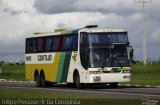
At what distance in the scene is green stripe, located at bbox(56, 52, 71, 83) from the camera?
40372 millimetres

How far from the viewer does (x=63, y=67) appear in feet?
135

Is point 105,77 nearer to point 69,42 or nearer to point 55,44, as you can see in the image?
point 69,42

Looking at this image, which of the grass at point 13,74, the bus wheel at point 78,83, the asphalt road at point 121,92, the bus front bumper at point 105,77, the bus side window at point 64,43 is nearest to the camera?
the asphalt road at point 121,92

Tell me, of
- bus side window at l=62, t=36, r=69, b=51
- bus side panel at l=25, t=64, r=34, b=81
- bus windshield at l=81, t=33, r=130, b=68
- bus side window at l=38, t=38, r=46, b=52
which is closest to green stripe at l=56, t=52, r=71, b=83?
bus side window at l=62, t=36, r=69, b=51

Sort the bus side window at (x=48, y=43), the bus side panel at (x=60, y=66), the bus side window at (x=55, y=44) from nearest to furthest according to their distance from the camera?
1. the bus side panel at (x=60, y=66)
2. the bus side window at (x=55, y=44)
3. the bus side window at (x=48, y=43)

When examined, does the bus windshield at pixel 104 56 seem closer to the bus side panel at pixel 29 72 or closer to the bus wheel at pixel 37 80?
the bus wheel at pixel 37 80

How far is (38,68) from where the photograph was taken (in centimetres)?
4503

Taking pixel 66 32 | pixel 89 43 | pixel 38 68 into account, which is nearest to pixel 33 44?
pixel 38 68

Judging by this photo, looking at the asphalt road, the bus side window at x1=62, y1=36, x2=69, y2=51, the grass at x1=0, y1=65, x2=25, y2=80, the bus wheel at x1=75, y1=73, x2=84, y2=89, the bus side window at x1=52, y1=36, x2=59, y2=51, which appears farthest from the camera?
the grass at x1=0, y1=65, x2=25, y2=80

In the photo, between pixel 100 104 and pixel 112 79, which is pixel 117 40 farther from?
pixel 100 104

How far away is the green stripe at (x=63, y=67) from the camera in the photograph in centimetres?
4037

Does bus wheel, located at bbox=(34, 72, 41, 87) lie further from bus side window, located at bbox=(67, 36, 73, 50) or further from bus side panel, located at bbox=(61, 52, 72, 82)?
bus side window, located at bbox=(67, 36, 73, 50)

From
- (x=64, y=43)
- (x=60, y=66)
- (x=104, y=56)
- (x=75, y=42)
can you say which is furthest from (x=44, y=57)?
(x=104, y=56)

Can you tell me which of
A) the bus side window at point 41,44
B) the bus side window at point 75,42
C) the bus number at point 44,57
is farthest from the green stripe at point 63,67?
the bus side window at point 41,44
